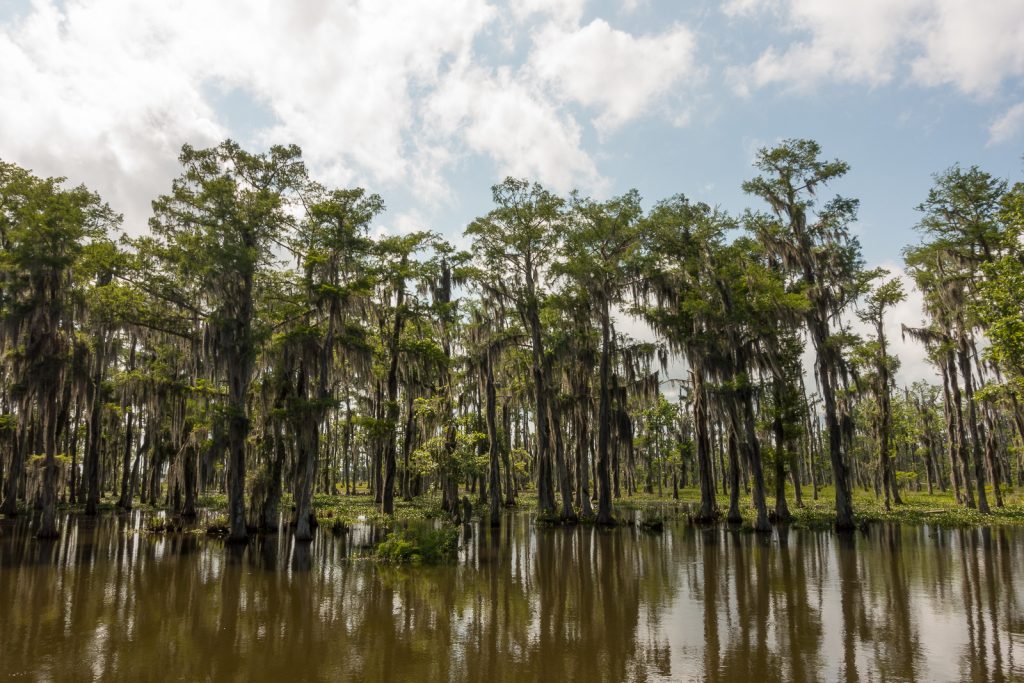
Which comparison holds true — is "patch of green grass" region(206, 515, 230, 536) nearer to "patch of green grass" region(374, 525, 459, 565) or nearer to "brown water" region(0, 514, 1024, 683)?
"brown water" region(0, 514, 1024, 683)

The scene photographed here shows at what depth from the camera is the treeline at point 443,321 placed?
19.8 metres

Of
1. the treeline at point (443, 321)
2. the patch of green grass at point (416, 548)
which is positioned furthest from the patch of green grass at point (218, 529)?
the patch of green grass at point (416, 548)

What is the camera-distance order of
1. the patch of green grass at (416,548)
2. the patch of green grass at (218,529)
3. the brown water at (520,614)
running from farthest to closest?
the patch of green grass at (218,529), the patch of green grass at (416,548), the brown water at (520,614)

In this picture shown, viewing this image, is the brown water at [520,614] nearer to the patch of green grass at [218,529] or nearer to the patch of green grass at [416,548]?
the patch of green grass at [416,548]

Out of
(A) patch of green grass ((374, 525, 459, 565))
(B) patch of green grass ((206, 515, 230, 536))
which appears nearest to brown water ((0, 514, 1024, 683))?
(A) patch of green grass ((374, 525, 459, 565))

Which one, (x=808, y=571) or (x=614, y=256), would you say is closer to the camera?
(x=808, y=571)

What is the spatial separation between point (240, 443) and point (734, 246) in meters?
21.6

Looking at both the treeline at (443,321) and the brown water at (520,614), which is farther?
the treeline at (443,321)

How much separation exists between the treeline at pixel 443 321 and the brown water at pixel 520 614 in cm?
596

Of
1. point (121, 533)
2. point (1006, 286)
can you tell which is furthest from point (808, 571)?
point (121, 533)

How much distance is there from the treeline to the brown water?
5956mm

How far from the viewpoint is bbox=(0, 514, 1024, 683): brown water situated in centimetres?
733

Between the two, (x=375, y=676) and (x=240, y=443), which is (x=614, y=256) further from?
(x=375, y=676)

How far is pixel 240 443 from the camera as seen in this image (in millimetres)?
20141
